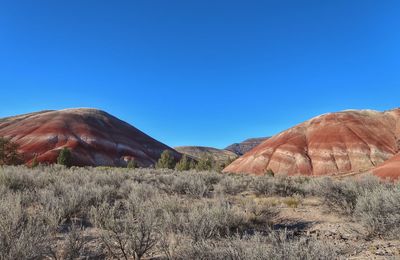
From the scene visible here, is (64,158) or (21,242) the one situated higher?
(64,158)

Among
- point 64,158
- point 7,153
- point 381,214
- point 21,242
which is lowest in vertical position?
point 21,242

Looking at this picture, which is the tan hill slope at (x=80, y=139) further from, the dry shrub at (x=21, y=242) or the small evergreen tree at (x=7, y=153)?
the dry shrub at (x=21, y=242)

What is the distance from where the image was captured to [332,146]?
67.9 metres

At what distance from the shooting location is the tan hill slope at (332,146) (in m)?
63.7

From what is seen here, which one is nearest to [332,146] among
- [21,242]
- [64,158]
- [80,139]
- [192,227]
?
[64,158]

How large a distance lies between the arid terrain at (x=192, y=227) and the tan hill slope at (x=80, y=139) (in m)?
65.7

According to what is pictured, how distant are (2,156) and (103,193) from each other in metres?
33.9

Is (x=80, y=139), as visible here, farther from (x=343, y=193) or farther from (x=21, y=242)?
(x=21, y=242)

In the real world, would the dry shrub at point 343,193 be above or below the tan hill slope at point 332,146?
below

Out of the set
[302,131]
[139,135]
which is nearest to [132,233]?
[302,131]

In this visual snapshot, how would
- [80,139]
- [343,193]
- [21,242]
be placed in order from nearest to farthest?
1. [21,242]
2. [343,193]
3. [80,139]

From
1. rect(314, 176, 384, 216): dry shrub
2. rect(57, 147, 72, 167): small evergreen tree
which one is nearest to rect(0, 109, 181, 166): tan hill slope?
rect(57, 147, 72, 167): small evergreen tree

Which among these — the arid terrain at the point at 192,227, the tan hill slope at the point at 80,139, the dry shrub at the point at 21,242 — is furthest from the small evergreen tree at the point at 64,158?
the dry shrub at the point at 21,242

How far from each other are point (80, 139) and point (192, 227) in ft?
278
